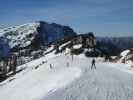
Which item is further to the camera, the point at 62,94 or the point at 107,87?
the point at 107,87

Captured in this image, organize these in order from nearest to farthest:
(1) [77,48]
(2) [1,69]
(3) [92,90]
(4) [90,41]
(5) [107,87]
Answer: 1. (3) [92,90]
2. (5) [107,87]
3. (1) [77,48]
4. (4) [90,41]
5. (2) [1,69]

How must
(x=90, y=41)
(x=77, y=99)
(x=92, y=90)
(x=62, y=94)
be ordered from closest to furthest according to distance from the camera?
1. (x=77, y=99)
2. (x=62, y=94)
3. (x=92, y=90)
4. (x=90, y=41)

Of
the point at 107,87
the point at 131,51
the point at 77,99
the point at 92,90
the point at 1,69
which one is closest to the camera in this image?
the point at 77,99

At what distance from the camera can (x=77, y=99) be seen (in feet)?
102

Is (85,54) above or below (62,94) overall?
below

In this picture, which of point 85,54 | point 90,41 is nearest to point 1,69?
point 90,41

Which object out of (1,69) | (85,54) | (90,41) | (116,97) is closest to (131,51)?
(85,54)

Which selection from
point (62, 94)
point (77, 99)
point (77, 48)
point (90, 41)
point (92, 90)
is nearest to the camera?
point (77, 99)

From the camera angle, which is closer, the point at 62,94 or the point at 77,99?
the point at 77,99

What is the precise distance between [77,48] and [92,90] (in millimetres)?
97985

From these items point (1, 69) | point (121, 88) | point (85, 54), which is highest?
point (121, 88)

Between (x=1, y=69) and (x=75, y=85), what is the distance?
545ft

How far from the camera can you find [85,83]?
41.1m

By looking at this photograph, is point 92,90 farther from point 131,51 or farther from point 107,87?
point 131,51
